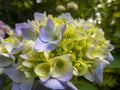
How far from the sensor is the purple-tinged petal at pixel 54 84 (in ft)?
2.76

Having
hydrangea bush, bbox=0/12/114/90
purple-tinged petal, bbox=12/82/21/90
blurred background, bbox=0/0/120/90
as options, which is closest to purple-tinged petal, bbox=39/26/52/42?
hydrangea bush, bbox=0/12/114/90

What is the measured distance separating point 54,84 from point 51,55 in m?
0.08

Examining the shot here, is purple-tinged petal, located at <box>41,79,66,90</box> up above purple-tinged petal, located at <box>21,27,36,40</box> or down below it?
below

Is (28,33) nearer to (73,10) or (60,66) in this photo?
(60,66)

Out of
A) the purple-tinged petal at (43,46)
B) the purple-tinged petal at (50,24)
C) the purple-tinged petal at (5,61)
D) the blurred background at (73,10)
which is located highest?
the purple-tinged petal at (50,24)

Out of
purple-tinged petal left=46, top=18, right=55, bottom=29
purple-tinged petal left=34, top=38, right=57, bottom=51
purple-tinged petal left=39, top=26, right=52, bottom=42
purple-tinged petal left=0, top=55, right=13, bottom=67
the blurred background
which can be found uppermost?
purple-tinged petal left=46, top=18, right=55, bottom=29

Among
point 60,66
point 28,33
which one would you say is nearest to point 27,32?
point 28,33

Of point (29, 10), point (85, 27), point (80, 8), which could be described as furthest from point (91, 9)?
point (85, 27)

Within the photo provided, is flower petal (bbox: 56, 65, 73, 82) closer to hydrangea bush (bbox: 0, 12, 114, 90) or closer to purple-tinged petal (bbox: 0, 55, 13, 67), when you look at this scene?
hydrangea bush (bbox: 0, 12, 114, 90)

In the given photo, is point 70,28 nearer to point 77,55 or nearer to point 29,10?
point 77,55

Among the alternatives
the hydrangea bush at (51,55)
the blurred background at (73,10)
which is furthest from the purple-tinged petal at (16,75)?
the blurred background at (73,10)

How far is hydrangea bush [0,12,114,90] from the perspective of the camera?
2.89 ft

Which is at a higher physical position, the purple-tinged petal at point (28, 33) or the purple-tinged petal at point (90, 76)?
the purple-tinged petal at point (28, 33)

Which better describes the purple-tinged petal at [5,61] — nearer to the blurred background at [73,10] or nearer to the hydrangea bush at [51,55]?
the hydrangea bush at [51,55]
